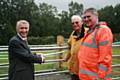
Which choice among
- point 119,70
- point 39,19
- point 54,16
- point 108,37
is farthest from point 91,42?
point 54,16

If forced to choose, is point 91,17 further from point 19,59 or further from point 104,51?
point 19,59

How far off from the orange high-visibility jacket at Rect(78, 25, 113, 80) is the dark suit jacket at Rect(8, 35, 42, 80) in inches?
32.6

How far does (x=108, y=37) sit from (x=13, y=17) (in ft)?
203

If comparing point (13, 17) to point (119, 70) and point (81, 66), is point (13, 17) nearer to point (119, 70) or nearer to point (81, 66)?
point (119, 70)

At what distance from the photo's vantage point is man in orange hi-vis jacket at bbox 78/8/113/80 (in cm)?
403

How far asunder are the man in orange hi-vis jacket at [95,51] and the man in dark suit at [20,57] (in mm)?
833

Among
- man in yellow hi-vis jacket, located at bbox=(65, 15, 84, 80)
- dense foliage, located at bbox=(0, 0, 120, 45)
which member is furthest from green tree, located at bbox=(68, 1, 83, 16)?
man in yellow hi-vis jacket, located at bbox=(65, 15, 84, 80)

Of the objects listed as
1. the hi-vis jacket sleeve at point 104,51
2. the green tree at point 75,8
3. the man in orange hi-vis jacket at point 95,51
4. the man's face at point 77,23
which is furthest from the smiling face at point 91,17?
the green tree at point 75,8

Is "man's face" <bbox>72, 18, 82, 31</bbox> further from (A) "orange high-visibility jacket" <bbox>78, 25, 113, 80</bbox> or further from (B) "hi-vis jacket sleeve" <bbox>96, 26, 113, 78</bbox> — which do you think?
(B) "hi-vis jacket sleeve" <bbox>96, 26, 113, 78</bbox>

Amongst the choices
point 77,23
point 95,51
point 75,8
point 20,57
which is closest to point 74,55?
point 77,23

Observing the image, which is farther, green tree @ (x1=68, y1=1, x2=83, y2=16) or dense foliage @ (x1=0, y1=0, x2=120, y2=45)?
green tree @ (x1=68, y1=1, x2=83, y2=16)

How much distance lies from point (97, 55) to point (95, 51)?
2.1 inches

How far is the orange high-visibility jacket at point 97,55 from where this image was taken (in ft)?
13.2

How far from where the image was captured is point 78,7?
93.8 meters
